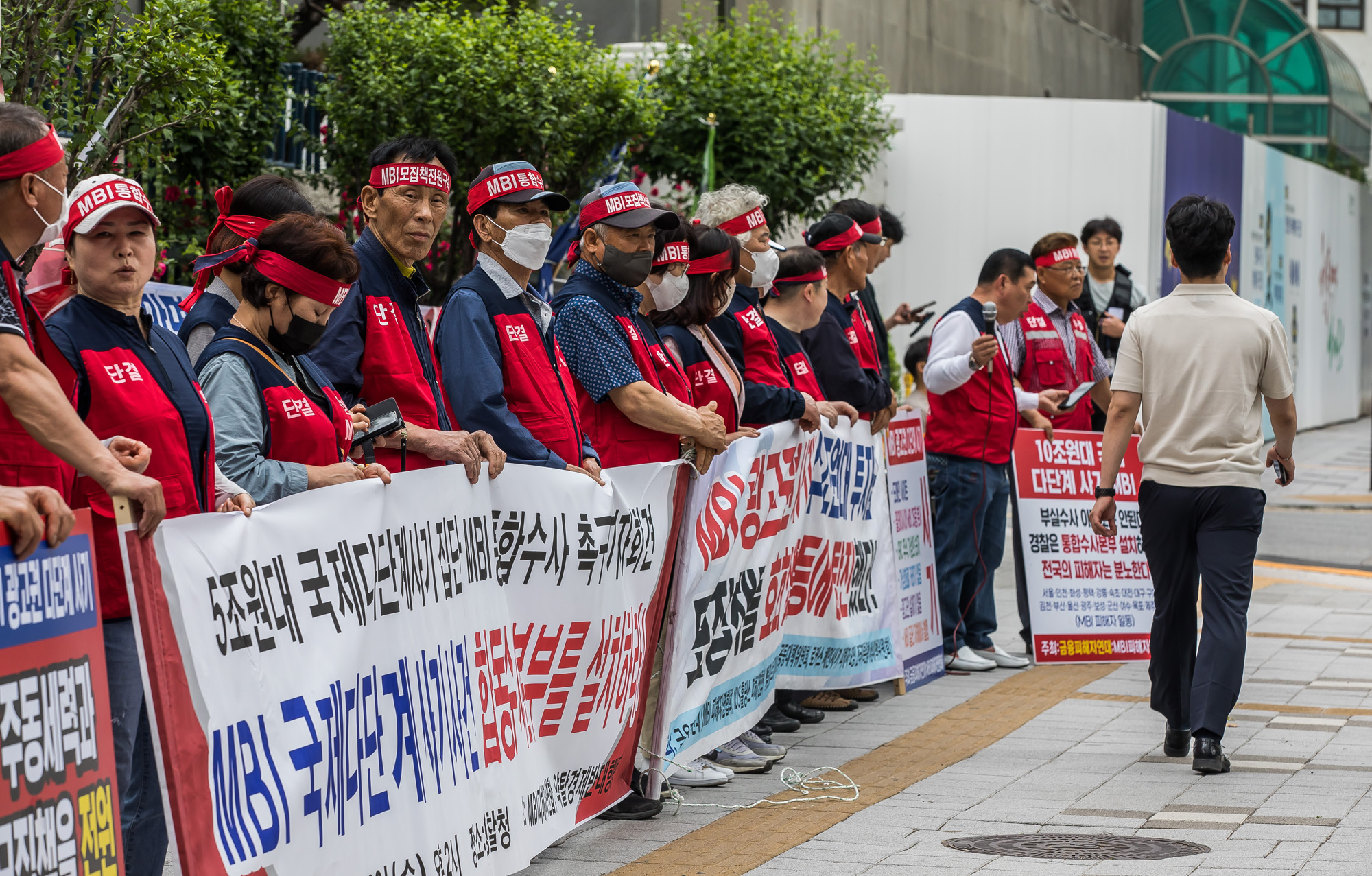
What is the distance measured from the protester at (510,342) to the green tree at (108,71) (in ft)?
7.94

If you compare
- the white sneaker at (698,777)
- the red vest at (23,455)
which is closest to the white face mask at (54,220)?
the red vest at (23,455)

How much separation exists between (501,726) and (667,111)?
11880mm

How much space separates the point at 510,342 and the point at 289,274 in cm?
114

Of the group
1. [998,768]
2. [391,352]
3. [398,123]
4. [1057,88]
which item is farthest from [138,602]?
[1057,88]

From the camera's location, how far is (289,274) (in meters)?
Answer: 4.56

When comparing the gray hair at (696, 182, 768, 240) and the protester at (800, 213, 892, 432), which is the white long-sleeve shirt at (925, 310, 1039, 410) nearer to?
the protester at (800, 213, 892, 432)

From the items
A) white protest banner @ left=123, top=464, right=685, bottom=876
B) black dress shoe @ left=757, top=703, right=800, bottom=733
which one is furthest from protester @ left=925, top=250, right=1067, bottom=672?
white protest banner @ left=123, top=464, right=685, bottom=876

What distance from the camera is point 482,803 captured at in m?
4.60

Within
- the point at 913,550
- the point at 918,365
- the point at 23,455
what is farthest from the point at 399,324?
the point at 918,365

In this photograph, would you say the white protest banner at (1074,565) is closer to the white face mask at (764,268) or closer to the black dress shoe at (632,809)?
the white face mask at (764,268)

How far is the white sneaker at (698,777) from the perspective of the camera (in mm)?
6160

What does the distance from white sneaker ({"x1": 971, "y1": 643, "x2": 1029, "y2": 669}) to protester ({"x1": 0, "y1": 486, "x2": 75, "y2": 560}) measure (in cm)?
646

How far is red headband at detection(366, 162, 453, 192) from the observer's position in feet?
18.8

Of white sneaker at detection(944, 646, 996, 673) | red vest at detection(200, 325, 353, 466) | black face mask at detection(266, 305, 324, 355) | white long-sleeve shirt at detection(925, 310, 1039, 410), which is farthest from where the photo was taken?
white sneaker at detection(944, 646, 996, 673)
